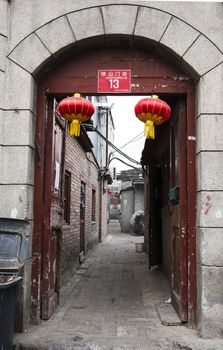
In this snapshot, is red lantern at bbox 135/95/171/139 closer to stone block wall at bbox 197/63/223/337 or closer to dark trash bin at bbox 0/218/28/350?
stone block wall at bbox 197/63/223/337

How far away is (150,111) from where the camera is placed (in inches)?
194

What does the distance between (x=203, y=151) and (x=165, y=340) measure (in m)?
2.38

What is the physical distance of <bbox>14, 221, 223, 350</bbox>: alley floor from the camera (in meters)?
4.68

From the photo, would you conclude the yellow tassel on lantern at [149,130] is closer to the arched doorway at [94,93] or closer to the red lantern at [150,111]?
the red lantern at [150,111]

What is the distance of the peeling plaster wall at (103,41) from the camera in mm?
5078

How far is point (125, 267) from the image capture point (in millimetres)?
11141

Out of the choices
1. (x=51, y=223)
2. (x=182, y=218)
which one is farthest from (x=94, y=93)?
(x=182, y=218)

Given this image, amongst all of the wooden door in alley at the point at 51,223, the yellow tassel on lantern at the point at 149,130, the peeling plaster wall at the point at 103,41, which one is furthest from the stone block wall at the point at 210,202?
the wooden door in alley at the point at 51,223

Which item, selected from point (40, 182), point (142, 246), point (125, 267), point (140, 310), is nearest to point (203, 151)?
point (40, 182)

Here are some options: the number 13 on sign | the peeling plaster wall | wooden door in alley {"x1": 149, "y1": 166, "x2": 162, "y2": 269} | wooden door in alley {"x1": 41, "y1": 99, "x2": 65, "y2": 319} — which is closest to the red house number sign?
the number 13 on sign

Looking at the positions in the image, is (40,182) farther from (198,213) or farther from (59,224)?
(198,213)

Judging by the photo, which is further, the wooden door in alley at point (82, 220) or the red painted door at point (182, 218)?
the wooden door in alley at point (82, 220)

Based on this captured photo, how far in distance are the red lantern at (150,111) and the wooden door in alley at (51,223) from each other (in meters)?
1.45

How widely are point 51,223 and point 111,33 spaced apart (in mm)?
2739
